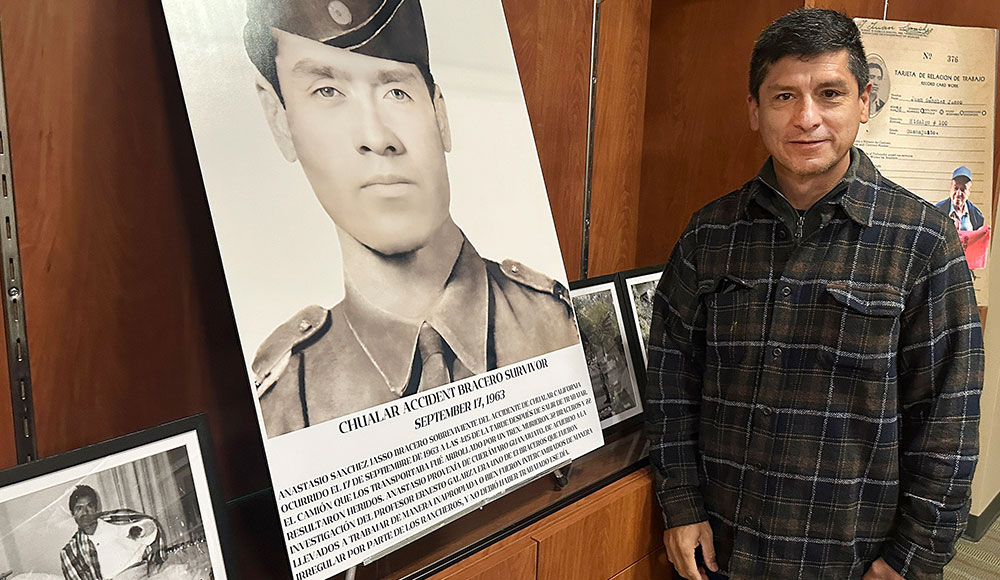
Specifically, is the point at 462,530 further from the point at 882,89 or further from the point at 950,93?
the point at 950,93

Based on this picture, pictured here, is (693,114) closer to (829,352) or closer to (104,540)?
(829,352)

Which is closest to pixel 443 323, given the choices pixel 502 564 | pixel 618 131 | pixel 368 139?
pixel 368 139

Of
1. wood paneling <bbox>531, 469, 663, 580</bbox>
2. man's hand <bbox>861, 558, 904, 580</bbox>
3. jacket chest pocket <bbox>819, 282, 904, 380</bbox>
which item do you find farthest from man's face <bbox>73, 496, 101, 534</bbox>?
man's hand <bbox>861, 558, 904, 580</bbox>

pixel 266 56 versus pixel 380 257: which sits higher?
pixel 266 56

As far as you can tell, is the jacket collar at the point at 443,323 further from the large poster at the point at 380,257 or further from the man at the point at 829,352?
the man at the point at 829,352

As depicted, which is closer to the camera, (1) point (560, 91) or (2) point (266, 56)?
(2) point (266, 56)

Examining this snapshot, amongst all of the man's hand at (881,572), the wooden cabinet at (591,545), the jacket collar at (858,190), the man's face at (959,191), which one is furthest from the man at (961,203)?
the wooden cabinet at (591,545)

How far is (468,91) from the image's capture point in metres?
1.37

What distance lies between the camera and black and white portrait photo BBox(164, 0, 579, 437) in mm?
1027

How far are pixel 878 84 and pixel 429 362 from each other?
1431mm

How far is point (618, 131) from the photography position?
7.63 feet

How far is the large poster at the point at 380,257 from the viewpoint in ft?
3.36

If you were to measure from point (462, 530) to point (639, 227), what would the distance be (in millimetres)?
1458

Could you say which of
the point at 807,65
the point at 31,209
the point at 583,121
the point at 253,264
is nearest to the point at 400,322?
the point at 253,264
